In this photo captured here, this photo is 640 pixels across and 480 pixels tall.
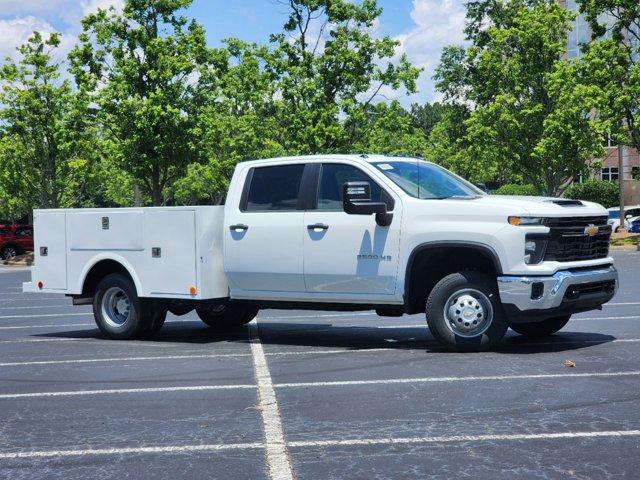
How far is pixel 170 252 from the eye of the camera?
1131 cm

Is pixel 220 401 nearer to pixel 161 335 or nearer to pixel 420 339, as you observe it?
pixel 420 339

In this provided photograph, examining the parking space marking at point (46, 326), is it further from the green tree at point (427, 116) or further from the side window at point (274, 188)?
the green tree at point (427, 116)

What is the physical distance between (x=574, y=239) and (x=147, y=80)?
29.7 metres

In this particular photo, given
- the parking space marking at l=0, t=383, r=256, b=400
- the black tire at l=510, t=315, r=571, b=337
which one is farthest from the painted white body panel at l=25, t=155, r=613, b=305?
the parking space marking at l=0, t=383, r=256, b=400

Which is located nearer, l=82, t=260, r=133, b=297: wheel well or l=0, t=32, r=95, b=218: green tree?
l=82, t=260, r=133, b=297: wheel well

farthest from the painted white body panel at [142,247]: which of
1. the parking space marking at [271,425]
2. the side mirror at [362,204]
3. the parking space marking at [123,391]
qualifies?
the parking space marking at [123,391]

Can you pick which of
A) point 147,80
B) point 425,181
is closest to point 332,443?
point 425,181

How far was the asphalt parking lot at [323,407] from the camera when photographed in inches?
219

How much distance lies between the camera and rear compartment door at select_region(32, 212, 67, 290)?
12.4 m

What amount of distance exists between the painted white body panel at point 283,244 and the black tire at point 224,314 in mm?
1263

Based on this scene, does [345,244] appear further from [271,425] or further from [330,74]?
[330,74]

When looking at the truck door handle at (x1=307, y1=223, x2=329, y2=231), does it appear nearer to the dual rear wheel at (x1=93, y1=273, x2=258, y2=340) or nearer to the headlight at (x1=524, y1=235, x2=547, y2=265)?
the dual rear wheel at (x1=93, y1=273, x2=258, y2=340)

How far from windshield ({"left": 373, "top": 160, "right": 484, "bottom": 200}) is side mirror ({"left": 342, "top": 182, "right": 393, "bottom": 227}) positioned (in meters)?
0.40

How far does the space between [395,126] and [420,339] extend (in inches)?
1144
